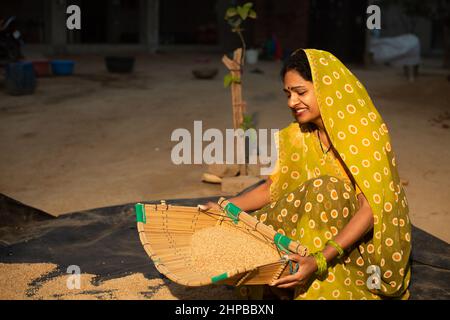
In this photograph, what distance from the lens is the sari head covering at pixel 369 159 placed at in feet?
7.58

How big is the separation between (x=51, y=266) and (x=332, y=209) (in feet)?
4.89

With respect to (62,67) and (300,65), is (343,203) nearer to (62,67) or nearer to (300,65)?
(300,65)

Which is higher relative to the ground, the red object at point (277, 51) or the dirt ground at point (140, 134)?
the red object at point (277, 51)

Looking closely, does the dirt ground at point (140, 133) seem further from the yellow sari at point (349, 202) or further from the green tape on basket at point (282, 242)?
the green tape on basket at point (282, 242)

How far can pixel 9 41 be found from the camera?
11.0 metres

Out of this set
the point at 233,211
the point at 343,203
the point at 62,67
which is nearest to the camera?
the point at 343,203

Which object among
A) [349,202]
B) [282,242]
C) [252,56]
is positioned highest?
[349,202]

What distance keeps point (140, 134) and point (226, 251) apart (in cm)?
454

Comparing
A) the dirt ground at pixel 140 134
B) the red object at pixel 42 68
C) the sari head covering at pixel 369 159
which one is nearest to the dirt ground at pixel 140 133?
the dirt ground at pixel 140 134

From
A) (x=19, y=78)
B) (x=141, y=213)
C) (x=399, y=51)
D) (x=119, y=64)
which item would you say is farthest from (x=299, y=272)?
(x=399, y=51)

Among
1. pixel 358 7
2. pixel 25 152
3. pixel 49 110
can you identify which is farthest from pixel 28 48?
pixel 25 152

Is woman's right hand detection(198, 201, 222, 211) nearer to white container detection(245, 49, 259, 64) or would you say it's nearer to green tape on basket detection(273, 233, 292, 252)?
green tape on basket detection(273, 233, 292, 252)

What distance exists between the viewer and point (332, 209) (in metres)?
2.27

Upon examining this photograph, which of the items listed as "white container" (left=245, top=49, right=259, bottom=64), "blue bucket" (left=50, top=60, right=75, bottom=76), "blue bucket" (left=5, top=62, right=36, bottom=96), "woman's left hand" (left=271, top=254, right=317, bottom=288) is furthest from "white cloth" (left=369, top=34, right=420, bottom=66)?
"woman's left hand" (left=271, top=254, right=317, bottom=288)
